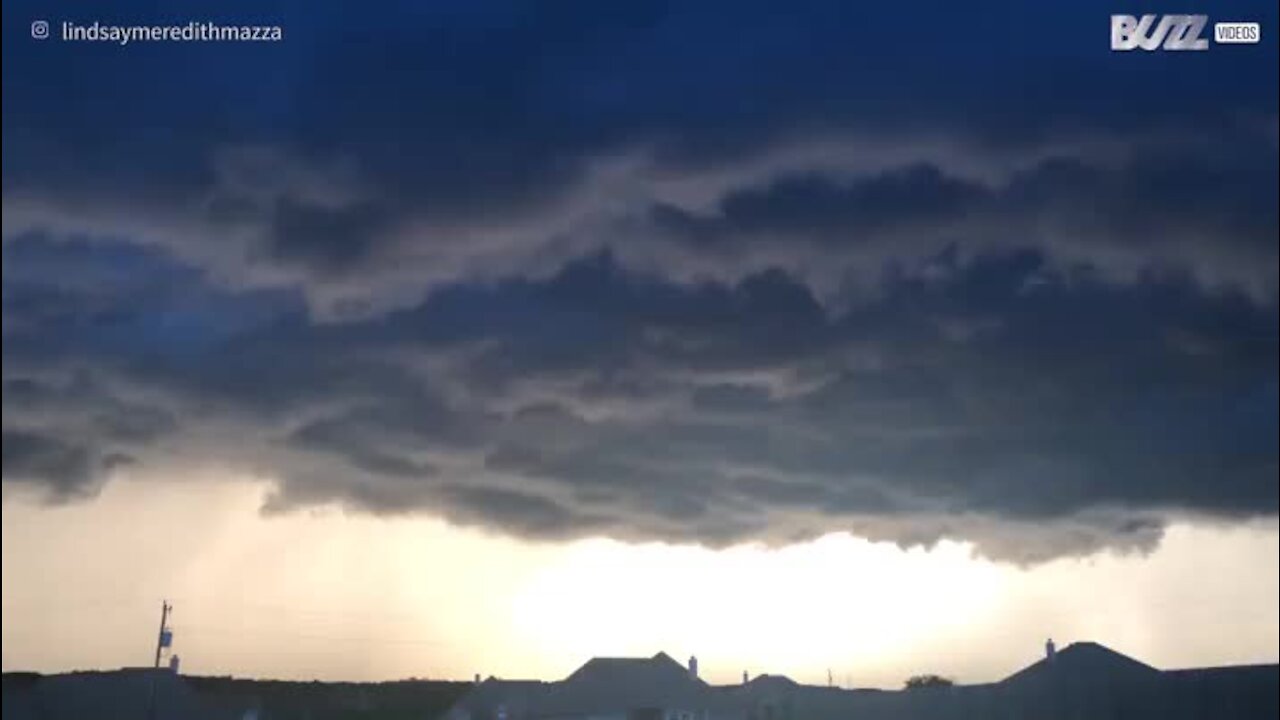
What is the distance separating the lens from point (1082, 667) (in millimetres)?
85062

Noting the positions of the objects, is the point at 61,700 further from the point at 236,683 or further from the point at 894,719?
the point at 894,719

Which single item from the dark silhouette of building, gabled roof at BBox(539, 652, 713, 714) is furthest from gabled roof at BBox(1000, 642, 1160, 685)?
gabled roof at BBox(539, 652, 713, 714)

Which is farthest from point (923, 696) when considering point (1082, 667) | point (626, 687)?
point (626, 687)

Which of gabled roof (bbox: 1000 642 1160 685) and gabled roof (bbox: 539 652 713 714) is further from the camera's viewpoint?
gabled roof (bbox: 539 652 713 714)

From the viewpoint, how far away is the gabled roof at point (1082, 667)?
83875mm

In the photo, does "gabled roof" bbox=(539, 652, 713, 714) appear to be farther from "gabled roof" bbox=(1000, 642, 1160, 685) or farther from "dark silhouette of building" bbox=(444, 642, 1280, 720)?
"gabled roof" bbox=(1000, 642, 1160, 685)

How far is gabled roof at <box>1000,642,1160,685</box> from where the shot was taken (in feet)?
275

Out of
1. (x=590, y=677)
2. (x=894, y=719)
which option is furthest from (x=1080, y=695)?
(x=590, y=677)

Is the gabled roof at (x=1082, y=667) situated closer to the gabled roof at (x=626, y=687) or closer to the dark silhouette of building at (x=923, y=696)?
the dark silhouette of building at (x=923, y=696)

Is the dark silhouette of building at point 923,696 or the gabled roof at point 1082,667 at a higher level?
the gabled roof at point 1082,667

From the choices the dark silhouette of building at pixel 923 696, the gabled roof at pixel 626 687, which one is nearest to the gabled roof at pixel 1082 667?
the dark silhouette of building at pixel 923 696

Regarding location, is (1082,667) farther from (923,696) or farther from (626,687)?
(626,687)

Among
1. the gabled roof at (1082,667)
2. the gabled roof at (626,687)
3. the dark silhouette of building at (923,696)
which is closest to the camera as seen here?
the dark silhouette of building at (923,696)

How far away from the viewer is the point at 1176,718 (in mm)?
73438
